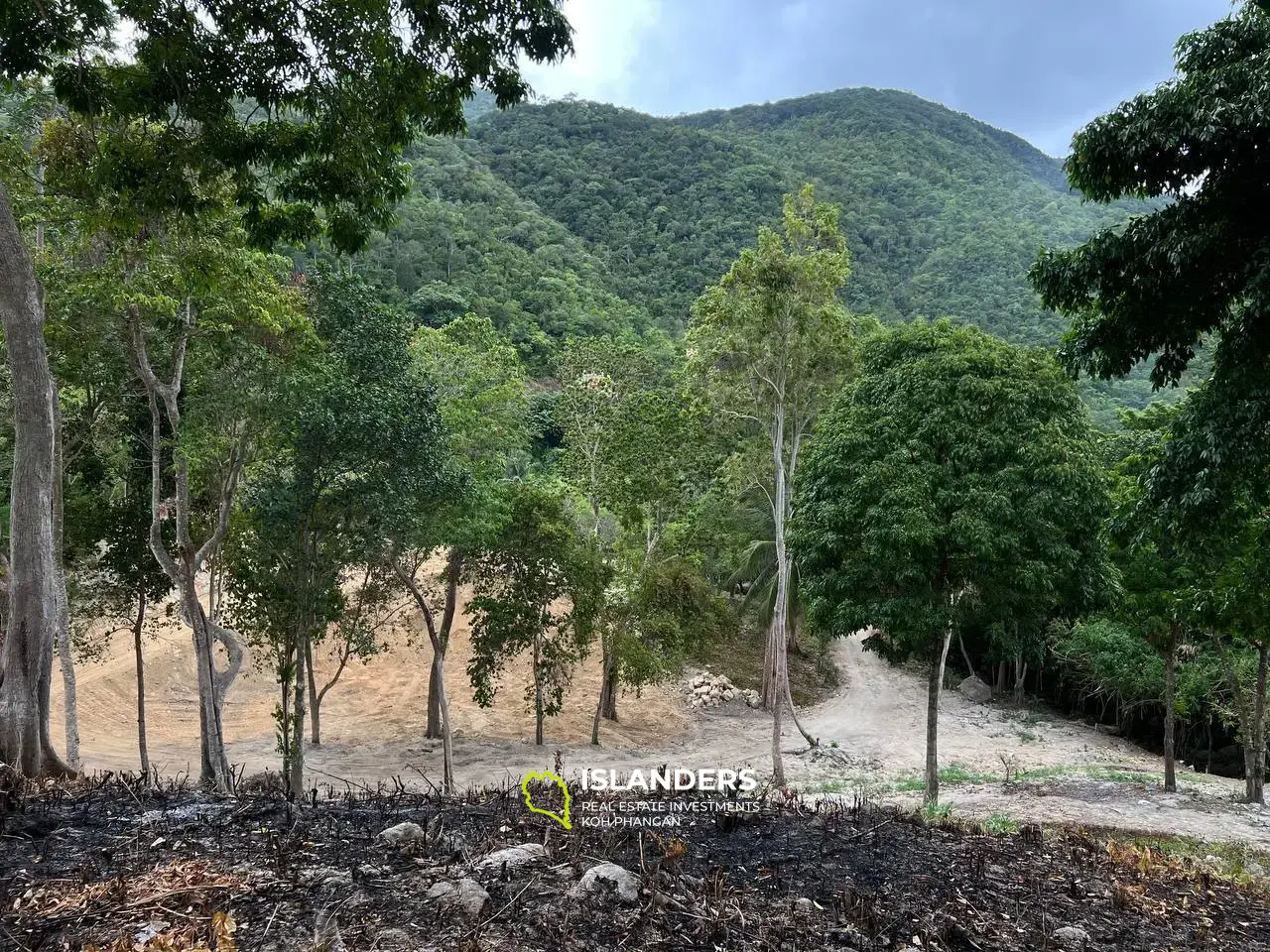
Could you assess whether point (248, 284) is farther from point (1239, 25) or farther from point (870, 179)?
point (870, 179)

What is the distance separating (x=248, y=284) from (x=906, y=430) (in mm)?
8446

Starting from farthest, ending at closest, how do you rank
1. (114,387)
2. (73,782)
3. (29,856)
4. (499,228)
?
1. (499,228)
2. (114,387)
3. (73,782)
4. (29,856)

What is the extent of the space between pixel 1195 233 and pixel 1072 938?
465cm

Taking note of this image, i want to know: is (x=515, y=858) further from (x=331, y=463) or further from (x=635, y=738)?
(x=635, y=738)

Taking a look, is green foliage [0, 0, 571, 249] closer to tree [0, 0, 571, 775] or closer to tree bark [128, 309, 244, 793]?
tree [0, 0, 571, 775]

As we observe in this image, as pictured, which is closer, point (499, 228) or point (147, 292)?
point (147, 292)

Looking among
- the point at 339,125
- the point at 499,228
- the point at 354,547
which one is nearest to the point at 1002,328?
the point at 499,228

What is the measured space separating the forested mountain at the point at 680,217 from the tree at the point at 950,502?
116 ft

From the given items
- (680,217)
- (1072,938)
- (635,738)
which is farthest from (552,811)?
(680,217)

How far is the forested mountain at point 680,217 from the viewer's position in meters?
53.6

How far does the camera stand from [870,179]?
291ft

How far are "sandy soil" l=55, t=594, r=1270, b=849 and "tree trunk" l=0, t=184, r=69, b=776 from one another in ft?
24.5

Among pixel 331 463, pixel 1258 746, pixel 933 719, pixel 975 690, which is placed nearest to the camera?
pixel 331 463

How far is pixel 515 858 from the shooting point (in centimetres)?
357
